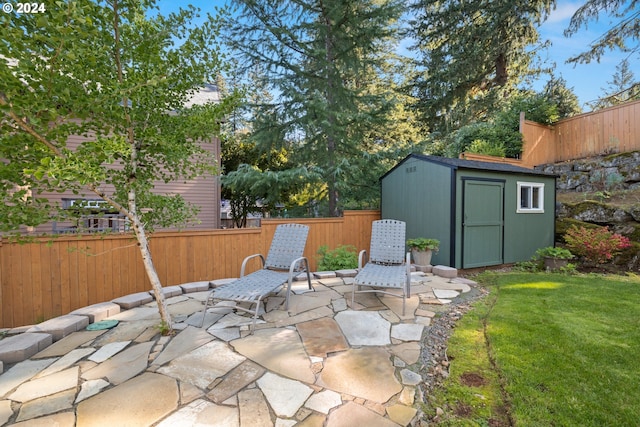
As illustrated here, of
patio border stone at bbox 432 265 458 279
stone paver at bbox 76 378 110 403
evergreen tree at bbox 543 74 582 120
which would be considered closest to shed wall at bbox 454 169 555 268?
patio border stone at bbox 432 265 458 279

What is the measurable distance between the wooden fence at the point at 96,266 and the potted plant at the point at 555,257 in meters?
6.19

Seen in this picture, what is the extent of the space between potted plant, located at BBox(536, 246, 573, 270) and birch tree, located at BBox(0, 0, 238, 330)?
7120 mm

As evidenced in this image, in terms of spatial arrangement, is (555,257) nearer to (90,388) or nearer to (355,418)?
(355,418)

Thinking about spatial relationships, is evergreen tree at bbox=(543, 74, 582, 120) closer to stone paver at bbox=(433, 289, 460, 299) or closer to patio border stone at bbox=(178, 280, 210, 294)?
stone paver at bbox=(433, 289, 460, 299)

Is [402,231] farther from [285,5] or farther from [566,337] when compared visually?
[285,5]

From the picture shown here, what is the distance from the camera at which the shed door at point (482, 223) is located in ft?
19.6

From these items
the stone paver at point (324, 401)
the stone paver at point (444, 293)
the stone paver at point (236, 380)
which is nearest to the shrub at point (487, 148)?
the stone paver at point (444, 293)

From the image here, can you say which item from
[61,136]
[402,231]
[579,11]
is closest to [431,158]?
[402,231]

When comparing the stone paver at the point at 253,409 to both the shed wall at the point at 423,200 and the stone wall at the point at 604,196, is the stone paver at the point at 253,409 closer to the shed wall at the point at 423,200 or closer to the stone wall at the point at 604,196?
the shed wall at the point at 423,200

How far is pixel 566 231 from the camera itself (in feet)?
25.5

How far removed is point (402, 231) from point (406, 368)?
114 inches

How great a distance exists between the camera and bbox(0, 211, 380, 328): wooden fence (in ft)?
12.7

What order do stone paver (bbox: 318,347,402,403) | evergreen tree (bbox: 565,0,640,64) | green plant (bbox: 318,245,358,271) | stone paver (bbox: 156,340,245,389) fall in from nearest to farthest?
stone paver (bbox: 318,347,402,403), stone paver (bbox: 156,340,245,389), green plant (bbox: 318,245,358,271), evergreen tree (bbox: 565,0,640,64)

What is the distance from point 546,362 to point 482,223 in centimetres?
411
